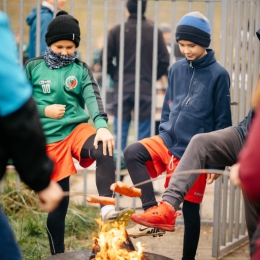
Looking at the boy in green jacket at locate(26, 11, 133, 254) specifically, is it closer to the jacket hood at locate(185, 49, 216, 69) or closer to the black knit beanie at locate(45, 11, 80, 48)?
the black knit beanie at locate(45, 11, 80, 48)

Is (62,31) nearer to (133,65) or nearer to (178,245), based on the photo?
(178,245)

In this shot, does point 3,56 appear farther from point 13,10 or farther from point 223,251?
point 13,10

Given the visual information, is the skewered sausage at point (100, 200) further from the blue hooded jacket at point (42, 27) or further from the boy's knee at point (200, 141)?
the blue hooded jacket at point (42, 27)

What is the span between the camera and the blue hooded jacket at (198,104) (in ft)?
14.9

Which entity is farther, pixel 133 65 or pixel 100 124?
pixel 133 65

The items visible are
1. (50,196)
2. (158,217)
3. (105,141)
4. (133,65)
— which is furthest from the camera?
(133,65)

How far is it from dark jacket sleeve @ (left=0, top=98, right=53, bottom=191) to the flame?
1171mm

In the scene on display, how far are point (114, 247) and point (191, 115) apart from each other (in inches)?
50.3

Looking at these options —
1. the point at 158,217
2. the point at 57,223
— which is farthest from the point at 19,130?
the point at 57,223

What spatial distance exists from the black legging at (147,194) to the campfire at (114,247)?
0.55m

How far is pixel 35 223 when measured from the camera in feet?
18.3

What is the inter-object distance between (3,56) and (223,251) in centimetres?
342

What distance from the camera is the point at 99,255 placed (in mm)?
3686

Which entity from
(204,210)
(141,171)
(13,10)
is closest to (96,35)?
(13,10)
